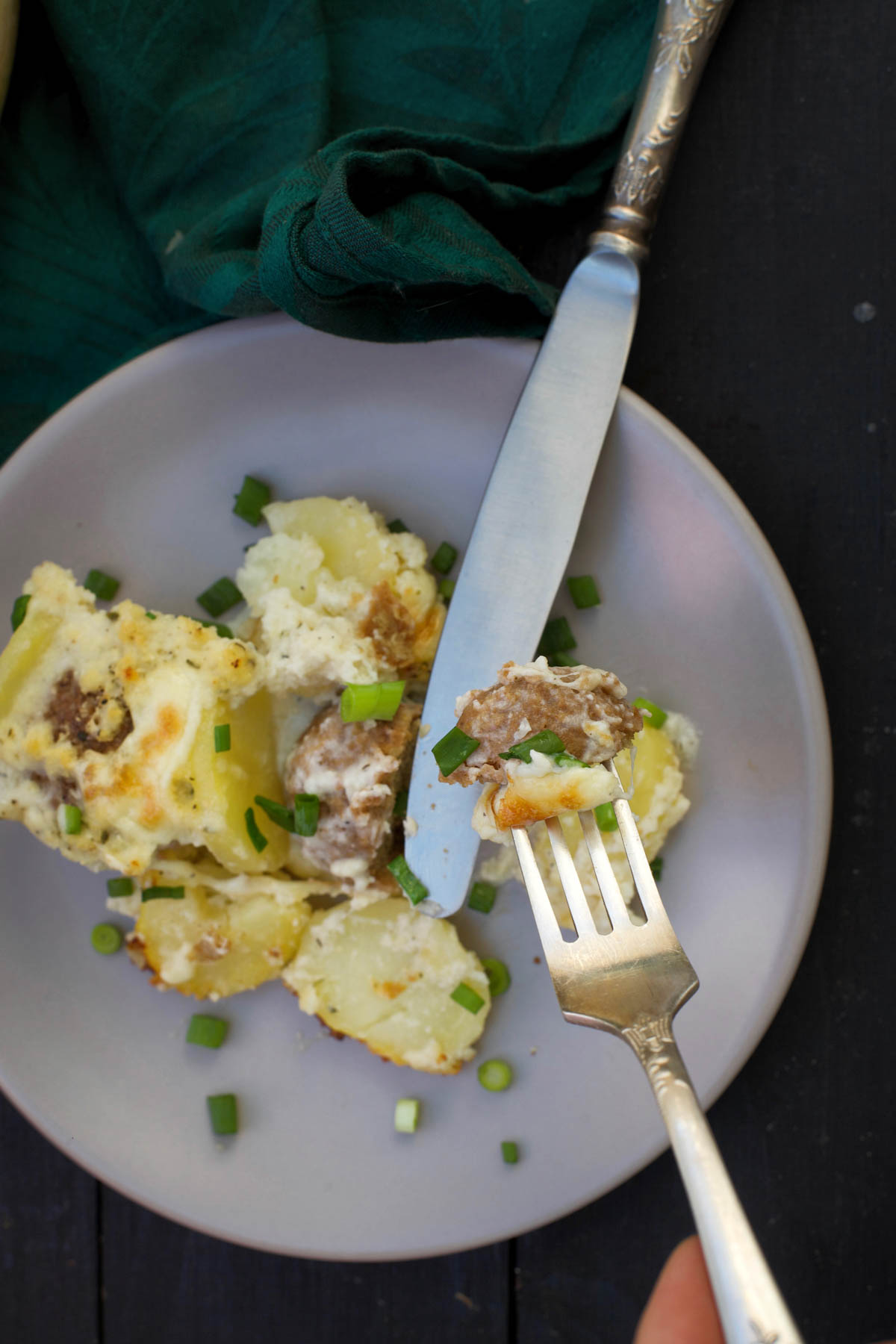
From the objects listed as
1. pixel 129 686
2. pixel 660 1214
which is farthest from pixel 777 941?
pixel 129 686

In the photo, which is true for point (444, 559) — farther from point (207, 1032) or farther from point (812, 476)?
point (207, 1032)

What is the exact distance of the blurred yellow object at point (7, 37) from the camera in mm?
2467

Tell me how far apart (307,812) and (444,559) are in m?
0.78

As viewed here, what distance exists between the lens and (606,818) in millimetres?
2338

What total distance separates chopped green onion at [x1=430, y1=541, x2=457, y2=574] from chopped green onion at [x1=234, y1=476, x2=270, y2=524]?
1.63 ft

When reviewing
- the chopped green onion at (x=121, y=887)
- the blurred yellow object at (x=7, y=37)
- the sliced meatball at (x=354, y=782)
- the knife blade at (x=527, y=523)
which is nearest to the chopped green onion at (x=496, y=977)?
the knife blade at (x=527, y=523)

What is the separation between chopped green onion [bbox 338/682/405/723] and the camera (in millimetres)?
2320

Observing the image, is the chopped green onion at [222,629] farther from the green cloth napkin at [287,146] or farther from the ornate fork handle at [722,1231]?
the ornate fork handle at [722,1231]

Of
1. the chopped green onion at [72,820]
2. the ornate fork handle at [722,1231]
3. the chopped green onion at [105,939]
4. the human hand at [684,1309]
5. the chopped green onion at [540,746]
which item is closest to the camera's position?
the ornate fork handle at [722,1231]

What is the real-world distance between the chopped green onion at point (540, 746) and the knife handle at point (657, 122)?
51.1 inches

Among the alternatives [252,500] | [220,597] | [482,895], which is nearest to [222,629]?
[220,597]

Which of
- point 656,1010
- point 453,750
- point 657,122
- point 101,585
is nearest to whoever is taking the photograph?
point 656,1010

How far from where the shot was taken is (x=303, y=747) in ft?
8.00

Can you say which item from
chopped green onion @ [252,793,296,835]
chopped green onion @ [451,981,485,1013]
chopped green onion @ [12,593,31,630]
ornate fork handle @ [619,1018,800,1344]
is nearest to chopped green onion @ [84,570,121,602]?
chopped green onion @ [12,593,31,630]
